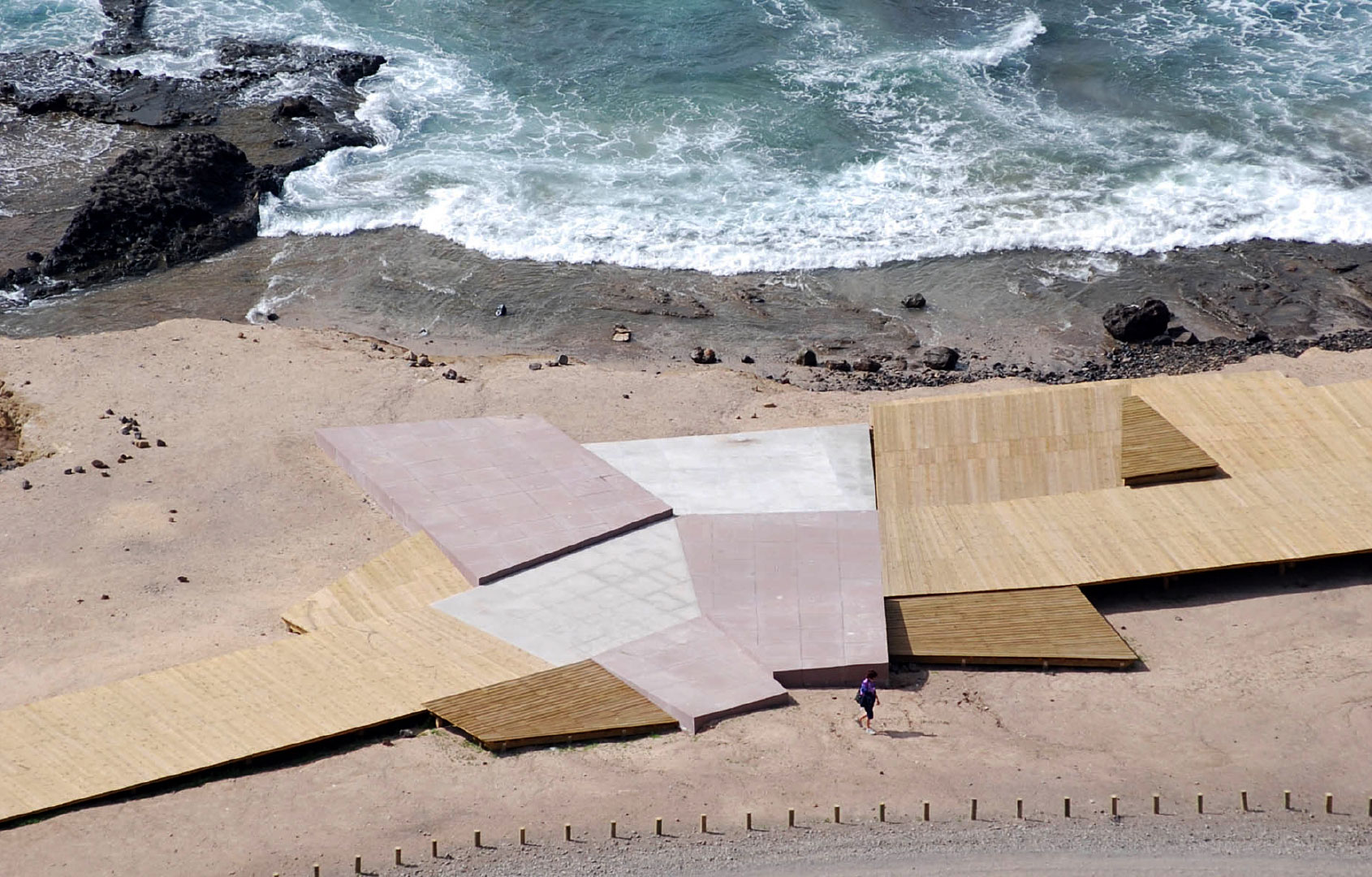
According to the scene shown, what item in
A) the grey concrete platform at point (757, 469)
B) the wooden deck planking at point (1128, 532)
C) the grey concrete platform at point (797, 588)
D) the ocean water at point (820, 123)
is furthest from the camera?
the ocean water at point (820, 123)

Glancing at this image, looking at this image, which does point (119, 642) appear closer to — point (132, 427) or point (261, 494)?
point (261, 494)

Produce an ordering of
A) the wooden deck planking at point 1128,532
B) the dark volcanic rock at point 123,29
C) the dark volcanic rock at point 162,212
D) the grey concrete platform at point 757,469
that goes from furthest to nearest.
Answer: the dark volcanic rock at point 123,29 → the dark volcanic rock at point 162,212 → the grey concrete platform at point 757,469 → the wooden deck planking at point 1128,532

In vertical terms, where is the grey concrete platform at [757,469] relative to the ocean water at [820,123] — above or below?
below

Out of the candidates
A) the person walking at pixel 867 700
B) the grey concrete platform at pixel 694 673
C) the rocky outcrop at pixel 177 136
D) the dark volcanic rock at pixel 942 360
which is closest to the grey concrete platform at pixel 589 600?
the grey concrete platform at pixel 694 673

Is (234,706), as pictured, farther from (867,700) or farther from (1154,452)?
(1154,452)

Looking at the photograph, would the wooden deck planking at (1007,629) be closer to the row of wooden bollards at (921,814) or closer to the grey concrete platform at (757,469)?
the grey concrete platform at (757,469)

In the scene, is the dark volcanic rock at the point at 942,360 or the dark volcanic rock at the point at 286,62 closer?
the dark volcanic rock at the point at 942,360

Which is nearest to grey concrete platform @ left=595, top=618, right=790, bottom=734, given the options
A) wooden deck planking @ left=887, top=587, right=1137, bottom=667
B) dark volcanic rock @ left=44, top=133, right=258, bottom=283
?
wooden deck planking @ left=887, top=587, right=1137, bottom=667

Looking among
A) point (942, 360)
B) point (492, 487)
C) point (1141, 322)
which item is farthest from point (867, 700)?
point (1141, 322)
